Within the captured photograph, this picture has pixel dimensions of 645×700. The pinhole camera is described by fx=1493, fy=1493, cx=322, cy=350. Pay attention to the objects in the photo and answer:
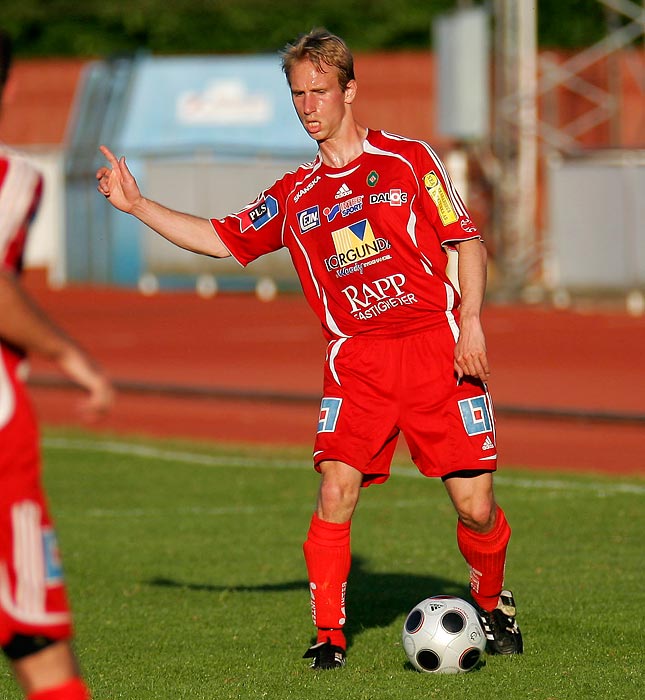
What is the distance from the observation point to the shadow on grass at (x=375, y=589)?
7.07 meters

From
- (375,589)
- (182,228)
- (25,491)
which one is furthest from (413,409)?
(25,491)

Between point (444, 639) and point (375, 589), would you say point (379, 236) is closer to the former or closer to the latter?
point (444, 639)

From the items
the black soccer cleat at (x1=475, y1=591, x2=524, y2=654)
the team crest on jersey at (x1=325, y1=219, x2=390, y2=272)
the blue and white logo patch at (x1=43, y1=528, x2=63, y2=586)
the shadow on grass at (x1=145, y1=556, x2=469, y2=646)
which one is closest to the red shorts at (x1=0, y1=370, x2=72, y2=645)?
the blue and white logo patch at (x1=43, y1=528, x2=63, y2=586)

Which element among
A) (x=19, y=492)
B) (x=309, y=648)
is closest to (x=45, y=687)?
(x=19, y=492)

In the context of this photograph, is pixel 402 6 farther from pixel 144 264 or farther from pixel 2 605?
pixel 2 605

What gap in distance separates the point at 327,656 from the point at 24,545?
254 centimetres

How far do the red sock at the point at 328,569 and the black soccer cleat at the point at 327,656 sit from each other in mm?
24

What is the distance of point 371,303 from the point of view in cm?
583

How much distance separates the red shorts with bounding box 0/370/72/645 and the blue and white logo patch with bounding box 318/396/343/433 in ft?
7.50

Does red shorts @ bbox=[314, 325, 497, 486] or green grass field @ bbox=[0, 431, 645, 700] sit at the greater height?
red shorts @ bbox=[314, 325, 497, 486]

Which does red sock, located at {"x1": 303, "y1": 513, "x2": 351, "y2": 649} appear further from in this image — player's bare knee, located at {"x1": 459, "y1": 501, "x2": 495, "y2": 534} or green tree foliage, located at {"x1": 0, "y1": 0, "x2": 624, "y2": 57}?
green tree foliage, located at {"x1": 0, "y1": 0, "x2": 624, "y2": 57}

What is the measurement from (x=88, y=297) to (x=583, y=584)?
27115mm

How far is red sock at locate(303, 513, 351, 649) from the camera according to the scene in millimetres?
5926

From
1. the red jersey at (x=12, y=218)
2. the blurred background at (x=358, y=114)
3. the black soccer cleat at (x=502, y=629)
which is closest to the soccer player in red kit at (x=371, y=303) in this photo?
the black soccer cleat at (x=502, y=629)
